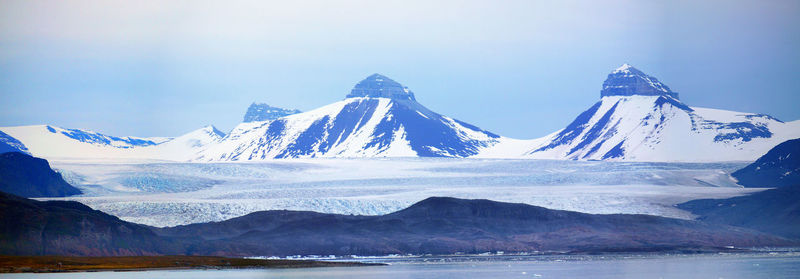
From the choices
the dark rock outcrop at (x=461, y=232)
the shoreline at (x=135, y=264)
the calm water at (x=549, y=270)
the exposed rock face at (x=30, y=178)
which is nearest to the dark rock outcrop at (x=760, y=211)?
the dark rock outcrop at (x=461, y=232)

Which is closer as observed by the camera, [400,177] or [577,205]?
[577,205]

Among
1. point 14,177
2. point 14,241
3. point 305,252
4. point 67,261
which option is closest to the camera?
point 67,261

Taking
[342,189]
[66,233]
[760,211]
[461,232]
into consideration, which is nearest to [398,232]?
[461,232]

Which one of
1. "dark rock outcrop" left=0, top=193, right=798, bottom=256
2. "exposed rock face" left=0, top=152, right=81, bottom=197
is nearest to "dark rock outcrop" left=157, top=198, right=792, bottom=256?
"dark rock outcrop" left=0, top=193, right=798, bottom=256

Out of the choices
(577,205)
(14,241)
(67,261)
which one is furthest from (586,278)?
(577,205)

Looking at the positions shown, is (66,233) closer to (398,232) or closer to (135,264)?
(135,264)

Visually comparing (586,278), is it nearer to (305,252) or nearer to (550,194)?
(305,252)
